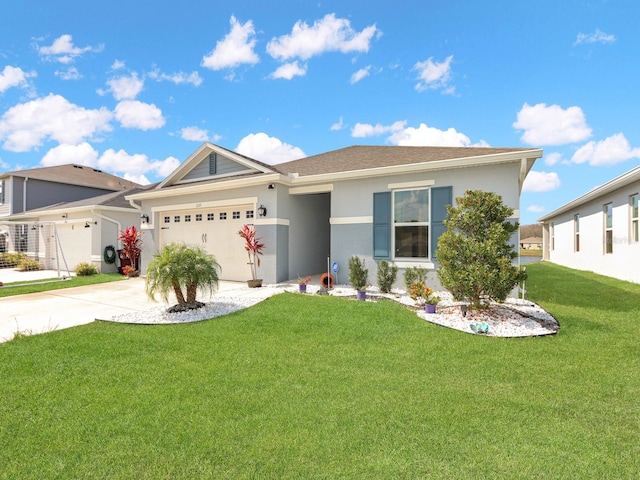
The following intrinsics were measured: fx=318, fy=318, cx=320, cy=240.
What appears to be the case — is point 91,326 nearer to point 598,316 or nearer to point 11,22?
point 598,316

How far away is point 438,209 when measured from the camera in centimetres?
804

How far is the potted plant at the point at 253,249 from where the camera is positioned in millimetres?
9176

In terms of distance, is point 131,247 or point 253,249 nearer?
point 253,249

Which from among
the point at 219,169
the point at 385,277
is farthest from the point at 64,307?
the point at 385,277

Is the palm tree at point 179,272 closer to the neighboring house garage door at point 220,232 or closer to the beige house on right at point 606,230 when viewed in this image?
the neighboring house garage door at point 220,232

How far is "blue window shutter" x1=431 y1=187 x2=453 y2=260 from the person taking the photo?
7.94 meters

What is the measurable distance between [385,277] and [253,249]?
3.92m

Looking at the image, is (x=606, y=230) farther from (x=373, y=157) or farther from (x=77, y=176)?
(x=77, y=176)

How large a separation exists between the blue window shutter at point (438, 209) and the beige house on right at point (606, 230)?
6.25 m

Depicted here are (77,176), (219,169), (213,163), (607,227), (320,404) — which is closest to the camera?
(320,404)

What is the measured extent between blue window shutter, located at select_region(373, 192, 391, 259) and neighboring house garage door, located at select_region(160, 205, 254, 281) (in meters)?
3.98

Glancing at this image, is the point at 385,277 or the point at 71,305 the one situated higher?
the point at 385,277

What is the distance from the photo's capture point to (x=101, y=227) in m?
13.8

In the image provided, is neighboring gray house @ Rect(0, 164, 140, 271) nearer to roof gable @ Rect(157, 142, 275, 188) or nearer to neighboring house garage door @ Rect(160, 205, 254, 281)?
neighboring house garage door @ Rect(160, 205, 254, 281)
